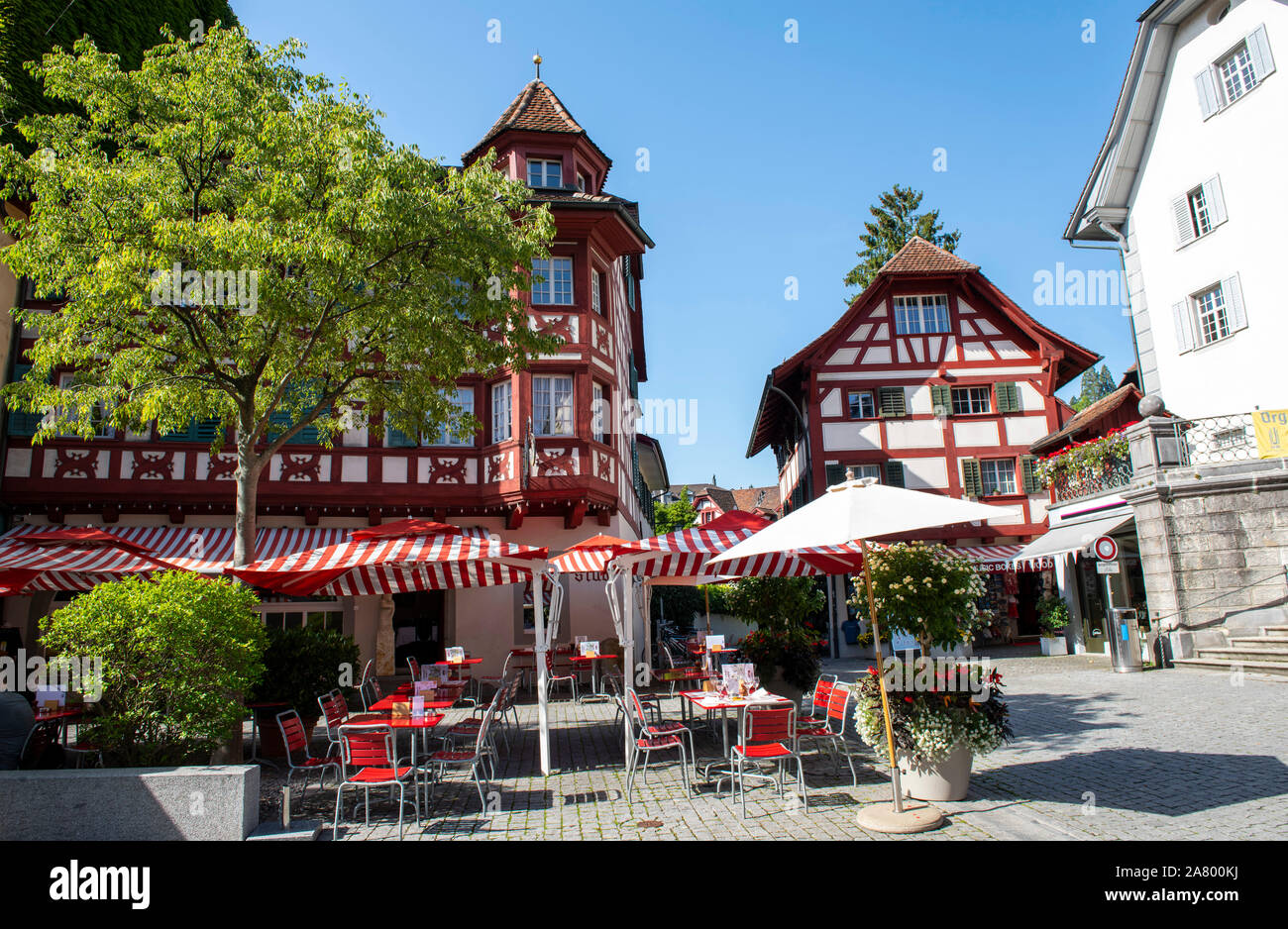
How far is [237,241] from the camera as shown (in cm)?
961

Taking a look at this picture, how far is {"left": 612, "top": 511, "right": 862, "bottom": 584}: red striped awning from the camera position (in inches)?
348

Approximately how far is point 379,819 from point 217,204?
8561 millimetres

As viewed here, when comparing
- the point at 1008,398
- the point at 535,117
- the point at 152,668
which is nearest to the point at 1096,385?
the point at 1008,398

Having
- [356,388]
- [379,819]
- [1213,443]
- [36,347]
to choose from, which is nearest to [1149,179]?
[1213,443]

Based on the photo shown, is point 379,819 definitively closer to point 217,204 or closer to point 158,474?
point 217,204

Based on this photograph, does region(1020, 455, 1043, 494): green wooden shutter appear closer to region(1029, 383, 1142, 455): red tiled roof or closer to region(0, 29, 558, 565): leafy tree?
region(1029, 383, 1142, 455): red tiled roof

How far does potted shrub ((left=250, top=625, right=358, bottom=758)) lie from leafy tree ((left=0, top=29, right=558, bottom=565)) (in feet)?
5.06

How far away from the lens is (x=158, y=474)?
16.4 meters

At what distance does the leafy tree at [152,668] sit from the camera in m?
5.96

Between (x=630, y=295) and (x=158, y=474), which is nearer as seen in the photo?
(x=158, y=474)

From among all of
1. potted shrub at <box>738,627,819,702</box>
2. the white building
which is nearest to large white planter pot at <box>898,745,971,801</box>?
potted shrub at <box>738,627,819,702</box>

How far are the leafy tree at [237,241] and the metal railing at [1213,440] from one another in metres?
13.7

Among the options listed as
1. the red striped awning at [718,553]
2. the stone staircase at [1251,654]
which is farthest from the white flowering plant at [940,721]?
the stone staircase at [1251,654]
